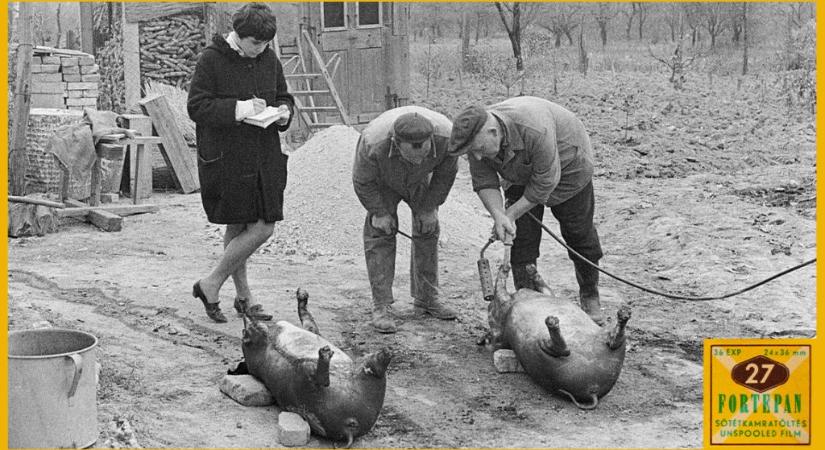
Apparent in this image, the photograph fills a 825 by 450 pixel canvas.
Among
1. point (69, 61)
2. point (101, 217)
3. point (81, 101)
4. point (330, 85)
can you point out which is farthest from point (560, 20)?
point (101, 217)

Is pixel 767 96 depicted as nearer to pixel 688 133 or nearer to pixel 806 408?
pixel 688 133

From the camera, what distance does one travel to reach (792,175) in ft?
40.8

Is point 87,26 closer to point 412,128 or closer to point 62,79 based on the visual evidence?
point 62,79

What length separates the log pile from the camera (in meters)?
14.1

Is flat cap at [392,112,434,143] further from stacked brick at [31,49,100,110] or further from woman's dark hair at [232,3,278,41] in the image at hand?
stacked brick at [31,49,100,110]

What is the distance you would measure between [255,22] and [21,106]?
5.89 m

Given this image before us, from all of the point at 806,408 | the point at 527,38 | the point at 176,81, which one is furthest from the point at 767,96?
the point at 806,408

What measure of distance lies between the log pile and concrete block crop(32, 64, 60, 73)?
64.8 inches

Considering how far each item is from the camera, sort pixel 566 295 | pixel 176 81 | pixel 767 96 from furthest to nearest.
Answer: pixel 767 96, pixel 176 81, pixel 566 295

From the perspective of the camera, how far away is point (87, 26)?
13.7 m

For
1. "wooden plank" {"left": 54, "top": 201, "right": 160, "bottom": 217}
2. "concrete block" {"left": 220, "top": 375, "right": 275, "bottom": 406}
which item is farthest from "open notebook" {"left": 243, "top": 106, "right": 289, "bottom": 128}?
"wooden plank" {"left": 54, "top": 201, "right": 160, "bottom": 217}

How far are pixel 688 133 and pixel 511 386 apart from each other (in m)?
11.6

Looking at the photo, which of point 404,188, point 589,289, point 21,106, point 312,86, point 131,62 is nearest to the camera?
point 404,188

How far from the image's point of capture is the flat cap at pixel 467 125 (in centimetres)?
543
